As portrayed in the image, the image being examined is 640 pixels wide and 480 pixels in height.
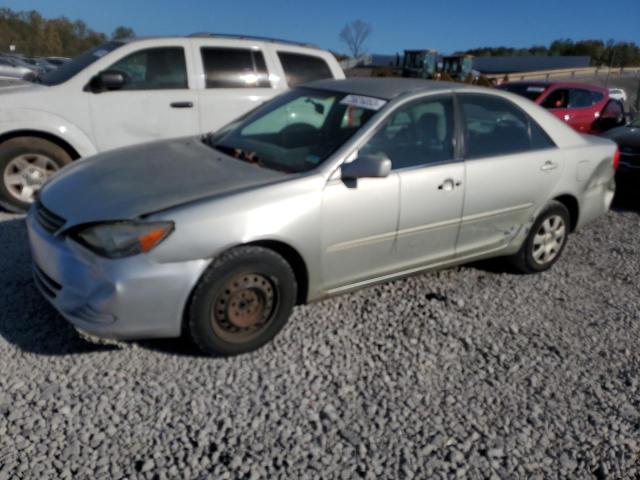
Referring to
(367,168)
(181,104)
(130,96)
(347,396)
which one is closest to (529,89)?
(181,104)

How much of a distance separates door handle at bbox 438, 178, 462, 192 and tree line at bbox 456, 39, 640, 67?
199 ft

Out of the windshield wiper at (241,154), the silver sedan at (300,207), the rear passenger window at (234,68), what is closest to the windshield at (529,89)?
the rear passenger window at (234,68)

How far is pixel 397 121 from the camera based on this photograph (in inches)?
144

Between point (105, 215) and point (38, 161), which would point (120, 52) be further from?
point (105, 215)

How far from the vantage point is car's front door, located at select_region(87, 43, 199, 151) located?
5.62 m

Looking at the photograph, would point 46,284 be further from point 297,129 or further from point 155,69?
point 155,69

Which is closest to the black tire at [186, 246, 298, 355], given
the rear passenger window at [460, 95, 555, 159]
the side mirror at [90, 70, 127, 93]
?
the rear passenger window at [460, 95, 555, 159]

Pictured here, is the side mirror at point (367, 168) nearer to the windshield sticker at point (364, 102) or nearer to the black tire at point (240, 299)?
the windshield sticker at point (364, 102)

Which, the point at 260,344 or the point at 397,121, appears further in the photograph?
the point at 397,121

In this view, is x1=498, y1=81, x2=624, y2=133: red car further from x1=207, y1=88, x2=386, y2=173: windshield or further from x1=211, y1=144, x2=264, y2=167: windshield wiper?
x1=211, y1=144, x2=264, y2=167: windshield wiper

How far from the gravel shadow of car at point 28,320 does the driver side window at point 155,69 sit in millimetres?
2296

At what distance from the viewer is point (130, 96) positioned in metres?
5.69

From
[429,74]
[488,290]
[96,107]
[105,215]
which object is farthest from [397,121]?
[429,74]

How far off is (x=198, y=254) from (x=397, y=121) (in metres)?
1.60
